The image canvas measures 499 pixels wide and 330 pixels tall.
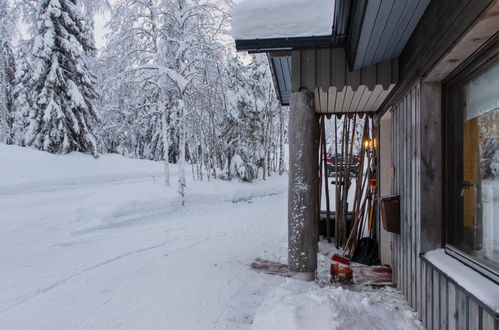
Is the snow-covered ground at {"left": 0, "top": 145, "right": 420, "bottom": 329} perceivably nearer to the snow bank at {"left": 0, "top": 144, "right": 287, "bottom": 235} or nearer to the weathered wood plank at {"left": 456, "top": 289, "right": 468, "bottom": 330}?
the snow bank at {"left": 0, "top": 144, "right": 287, "bottom": 235}

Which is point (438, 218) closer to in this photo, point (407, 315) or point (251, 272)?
point (407, 315)

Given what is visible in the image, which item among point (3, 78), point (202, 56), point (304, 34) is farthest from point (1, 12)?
point (304, 34)

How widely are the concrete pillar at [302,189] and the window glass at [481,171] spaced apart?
1.70m

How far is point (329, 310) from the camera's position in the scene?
2.77m

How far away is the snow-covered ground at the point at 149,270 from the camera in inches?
116

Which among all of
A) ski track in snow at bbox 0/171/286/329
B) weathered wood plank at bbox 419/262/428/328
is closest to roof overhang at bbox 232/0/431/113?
weathered wood plank at bbox 419/262/428/328

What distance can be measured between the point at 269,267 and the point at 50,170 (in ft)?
33.3

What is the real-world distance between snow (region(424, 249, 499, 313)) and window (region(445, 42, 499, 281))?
2.1 inches

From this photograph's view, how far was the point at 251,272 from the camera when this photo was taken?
433 cm

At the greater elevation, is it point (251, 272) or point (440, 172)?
point (440, 172)

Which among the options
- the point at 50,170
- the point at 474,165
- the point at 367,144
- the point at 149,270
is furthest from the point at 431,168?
the point at 50,170

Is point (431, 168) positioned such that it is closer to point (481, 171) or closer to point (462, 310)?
point (481, 171)

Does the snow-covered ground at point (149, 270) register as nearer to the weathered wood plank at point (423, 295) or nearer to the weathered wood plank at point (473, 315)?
the weathered wood plank at point (423, 295)

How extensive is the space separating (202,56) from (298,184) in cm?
721
